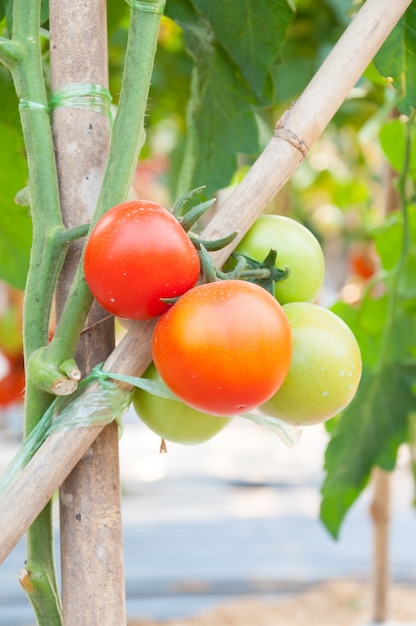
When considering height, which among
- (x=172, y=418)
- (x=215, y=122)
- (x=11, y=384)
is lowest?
(x=11, y=384)

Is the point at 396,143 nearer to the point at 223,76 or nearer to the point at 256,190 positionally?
the point at 223,76

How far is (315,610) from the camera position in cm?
192

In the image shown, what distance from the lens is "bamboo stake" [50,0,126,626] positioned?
0.46 metres

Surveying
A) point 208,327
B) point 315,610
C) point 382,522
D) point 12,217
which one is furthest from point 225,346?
point 315,610

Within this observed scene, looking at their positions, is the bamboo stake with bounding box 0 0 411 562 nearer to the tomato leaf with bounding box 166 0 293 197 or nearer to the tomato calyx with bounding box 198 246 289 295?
the tomato calyx with bounding box 198 246 289 295

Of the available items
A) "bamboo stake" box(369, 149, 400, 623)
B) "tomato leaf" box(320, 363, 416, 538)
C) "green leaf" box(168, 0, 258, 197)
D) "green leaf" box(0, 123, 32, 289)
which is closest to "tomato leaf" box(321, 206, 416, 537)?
"tomato leaf" box(320, 363, 416, 538)

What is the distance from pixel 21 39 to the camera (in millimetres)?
459

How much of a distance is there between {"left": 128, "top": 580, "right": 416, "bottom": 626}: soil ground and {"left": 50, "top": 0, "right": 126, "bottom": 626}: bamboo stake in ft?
4.73

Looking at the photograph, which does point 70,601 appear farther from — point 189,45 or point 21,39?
point 189,45

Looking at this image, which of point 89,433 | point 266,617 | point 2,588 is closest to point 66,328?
point 89,433

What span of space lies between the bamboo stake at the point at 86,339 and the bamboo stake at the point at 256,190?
4 centimetres

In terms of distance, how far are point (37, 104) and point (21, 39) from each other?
39 mm

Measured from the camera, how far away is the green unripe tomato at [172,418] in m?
0.48

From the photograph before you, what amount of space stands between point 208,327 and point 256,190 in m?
0.11
